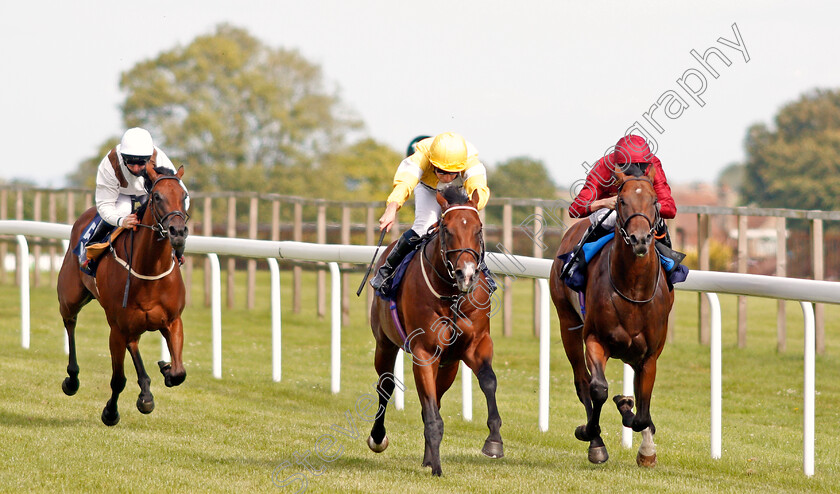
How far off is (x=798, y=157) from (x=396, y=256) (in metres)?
40.5

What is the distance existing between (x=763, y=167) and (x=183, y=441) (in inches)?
1722

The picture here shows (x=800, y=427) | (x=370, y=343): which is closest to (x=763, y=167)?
(x=370, y=343)

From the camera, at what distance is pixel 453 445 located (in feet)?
21.4

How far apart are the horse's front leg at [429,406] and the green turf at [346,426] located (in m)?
0.10

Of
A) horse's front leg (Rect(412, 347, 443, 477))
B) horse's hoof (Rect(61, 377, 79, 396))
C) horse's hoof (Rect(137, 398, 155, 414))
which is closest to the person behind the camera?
horse's front leg (Rect(412, 347, 443, 477))

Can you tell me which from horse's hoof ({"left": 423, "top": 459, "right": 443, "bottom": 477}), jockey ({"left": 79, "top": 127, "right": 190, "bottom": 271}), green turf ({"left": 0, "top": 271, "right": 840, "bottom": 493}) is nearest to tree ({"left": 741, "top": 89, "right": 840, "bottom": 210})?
green turf ({"left": 0, "top": 271, "right": 840, "bottom": 493})

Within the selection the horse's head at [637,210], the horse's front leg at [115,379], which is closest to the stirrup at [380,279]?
the horse's head at [637,210]

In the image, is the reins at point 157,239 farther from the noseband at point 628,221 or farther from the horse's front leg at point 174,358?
the noseband at point 628,221

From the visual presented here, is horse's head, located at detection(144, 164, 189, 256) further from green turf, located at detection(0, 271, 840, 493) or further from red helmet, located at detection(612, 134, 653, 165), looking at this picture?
red helmet, located at detection(612, 134, 653, 165)

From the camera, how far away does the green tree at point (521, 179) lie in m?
34.9

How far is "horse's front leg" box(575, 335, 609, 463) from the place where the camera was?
551cm

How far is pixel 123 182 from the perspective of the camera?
710cm

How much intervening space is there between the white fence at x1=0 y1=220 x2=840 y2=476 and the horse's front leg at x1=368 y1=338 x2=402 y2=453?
3.38 feet

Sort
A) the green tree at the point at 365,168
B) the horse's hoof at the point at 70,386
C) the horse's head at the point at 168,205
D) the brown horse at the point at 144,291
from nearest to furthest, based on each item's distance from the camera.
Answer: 1. the horse's head at the point at 168,205
2. the brown horse at the point at 144,291
3. the horse's hoof at the point at 70,386
4. the green tree at the point at 365,168
